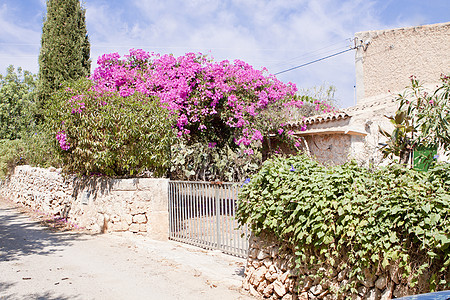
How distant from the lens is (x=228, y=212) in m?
7.35

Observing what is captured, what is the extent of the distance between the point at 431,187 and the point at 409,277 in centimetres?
87

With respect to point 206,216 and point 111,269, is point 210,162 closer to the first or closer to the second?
point 206,216

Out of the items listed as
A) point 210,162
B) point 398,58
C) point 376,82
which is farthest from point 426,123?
point 376,82

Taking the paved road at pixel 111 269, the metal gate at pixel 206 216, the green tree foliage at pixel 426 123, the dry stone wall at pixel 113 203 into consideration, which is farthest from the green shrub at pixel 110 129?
the green tree foliage at pixel 426 123

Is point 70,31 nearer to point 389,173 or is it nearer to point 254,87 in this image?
point 254,87

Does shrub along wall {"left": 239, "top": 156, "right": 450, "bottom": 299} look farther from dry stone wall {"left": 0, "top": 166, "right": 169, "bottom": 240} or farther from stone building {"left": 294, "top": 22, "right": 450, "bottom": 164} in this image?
stone building {"left": 294, "top": 22, "right": 450, "bottom": 164}

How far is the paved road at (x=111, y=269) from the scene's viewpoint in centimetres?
525

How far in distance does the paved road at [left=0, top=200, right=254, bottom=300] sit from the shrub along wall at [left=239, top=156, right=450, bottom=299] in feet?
4.23

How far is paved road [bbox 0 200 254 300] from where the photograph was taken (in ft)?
17.2

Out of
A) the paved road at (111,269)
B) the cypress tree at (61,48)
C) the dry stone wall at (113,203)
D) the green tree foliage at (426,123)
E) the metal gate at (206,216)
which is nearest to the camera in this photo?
the green tree foliage at (426,123)

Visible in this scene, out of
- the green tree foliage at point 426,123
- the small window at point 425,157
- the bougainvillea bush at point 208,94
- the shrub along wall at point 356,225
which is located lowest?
the shrub along wall at point 356,225

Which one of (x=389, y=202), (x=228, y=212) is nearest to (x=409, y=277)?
(x=389, y=202)

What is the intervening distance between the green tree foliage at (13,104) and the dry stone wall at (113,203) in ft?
62.6

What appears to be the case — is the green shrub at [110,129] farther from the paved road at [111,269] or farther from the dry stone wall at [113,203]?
the paved road at [111,269]
